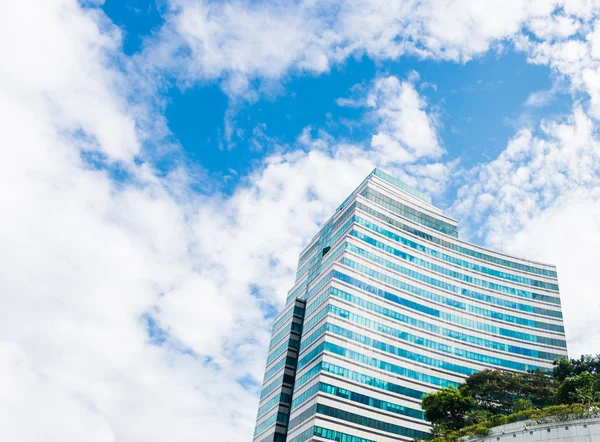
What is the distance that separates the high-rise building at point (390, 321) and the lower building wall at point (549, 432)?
113 ft

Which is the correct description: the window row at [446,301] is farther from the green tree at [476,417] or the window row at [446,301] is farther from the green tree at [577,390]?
the green tree at [577,390]

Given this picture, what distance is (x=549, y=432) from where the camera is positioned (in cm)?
4725

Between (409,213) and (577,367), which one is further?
(409,213)

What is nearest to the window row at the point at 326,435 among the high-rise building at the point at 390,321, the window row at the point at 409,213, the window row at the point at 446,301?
the high-rise building at the point at 390,321

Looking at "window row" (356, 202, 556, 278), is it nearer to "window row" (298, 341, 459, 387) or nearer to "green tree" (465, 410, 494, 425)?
"window row" (298, 341, 459, 387)

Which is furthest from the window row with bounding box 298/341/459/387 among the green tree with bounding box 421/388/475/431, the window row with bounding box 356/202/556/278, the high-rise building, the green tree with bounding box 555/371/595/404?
the green tree with bounding box 555/371/595/404

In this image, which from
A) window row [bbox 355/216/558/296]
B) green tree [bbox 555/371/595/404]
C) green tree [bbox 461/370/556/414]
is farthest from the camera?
window row [bbox 355/216/558/296]

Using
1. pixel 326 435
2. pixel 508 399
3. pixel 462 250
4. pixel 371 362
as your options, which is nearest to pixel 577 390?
pixel 508 399

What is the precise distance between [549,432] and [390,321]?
1928 inches

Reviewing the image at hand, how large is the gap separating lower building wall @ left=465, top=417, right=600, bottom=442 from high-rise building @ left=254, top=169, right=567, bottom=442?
1360 inches

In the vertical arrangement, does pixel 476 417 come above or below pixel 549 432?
above

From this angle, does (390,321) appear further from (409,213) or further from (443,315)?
(409,213)

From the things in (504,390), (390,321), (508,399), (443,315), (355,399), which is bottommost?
(508,399)

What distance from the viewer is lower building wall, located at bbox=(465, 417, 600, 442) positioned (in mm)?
45438
